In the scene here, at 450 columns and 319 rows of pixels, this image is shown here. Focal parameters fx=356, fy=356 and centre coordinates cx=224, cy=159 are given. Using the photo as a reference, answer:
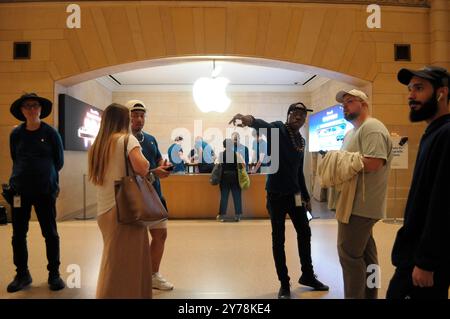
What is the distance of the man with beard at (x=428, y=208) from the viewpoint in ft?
4.35

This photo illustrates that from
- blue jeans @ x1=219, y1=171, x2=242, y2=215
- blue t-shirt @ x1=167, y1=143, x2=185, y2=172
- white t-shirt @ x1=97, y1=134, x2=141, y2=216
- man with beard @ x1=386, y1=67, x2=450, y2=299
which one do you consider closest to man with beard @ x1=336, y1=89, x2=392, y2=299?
man with beard @ x1=386, y1=67, x2=450, y2=299

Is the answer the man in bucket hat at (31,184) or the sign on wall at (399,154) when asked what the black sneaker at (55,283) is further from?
the sign on wall at (399,154)

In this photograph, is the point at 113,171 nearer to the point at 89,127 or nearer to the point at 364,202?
the point at 364,202

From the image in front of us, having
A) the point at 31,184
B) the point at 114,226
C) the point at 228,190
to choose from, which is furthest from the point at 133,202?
the point at 228,190

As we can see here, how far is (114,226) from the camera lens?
199cm

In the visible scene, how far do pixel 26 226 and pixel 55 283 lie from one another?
0.55 meters

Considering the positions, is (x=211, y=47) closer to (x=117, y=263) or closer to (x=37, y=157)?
(x=37, y=157)

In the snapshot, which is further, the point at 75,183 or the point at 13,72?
the point at 75,183

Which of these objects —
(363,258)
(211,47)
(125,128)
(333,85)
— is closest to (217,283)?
(363,258)

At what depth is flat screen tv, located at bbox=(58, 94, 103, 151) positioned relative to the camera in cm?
634

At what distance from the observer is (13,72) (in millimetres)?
6133

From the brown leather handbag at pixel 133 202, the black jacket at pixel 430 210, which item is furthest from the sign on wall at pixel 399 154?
the brown leather handbag at pixel 133 202
